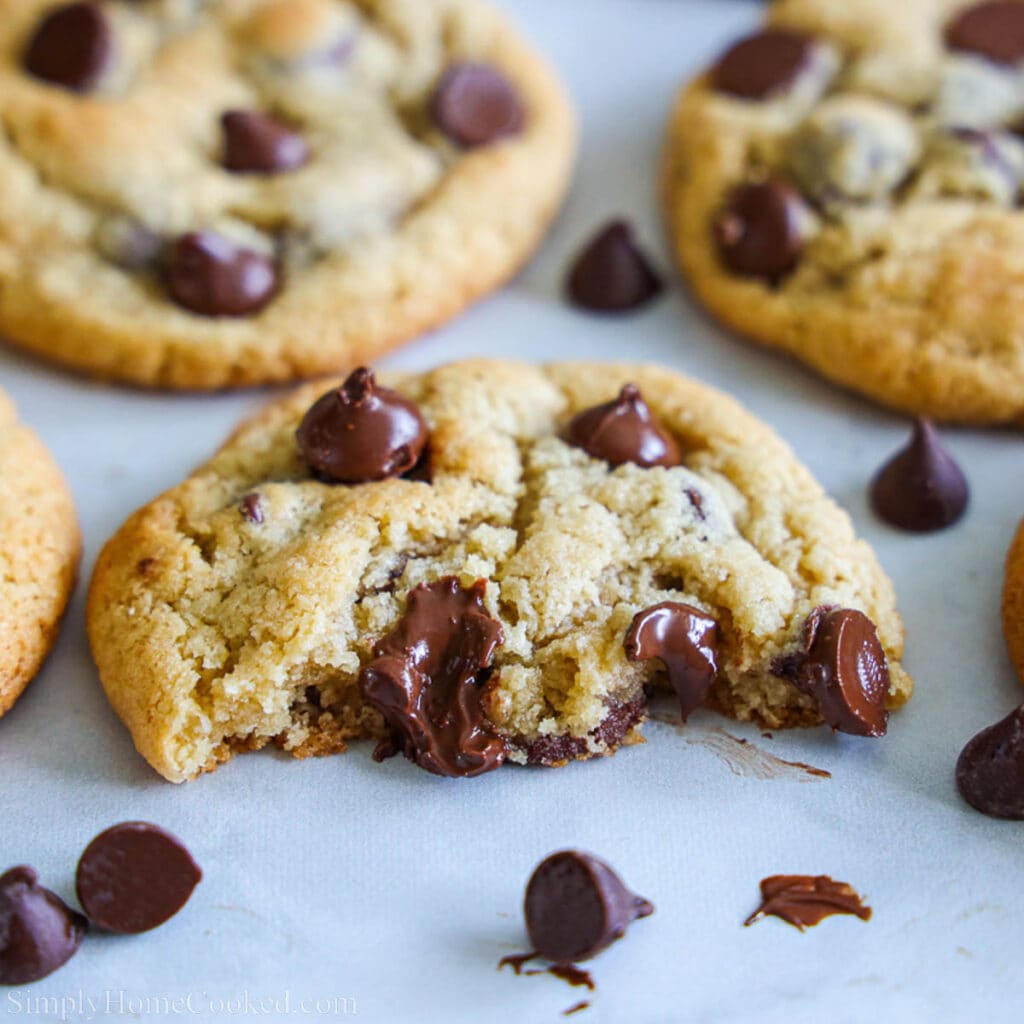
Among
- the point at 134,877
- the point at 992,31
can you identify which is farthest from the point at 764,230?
the point at 134,877

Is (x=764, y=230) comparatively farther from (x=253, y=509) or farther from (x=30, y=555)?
(x=30, y=555)

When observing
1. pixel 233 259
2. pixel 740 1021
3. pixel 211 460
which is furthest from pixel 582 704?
pixel 233 259

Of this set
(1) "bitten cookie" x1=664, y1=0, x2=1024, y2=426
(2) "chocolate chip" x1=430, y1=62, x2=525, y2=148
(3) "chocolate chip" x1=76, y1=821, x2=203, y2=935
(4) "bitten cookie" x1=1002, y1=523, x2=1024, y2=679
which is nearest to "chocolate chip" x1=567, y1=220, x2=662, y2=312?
(1) "bitten cookie" x1=664, y1=0, x2=1024, y2=426

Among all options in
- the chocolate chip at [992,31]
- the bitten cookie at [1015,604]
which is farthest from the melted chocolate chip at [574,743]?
the chocolate chip at [992,31]

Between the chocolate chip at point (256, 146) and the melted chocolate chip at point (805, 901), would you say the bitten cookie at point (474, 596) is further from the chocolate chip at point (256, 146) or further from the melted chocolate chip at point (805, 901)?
the chocolate chip at point (256, 146)

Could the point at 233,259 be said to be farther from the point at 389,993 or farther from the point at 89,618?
the point at 389,993

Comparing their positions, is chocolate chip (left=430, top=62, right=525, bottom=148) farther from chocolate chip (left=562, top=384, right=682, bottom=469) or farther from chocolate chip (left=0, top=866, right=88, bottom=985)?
chocolate chip (left=0, top=866, right=88, bottom=985)
